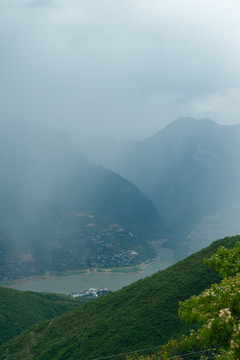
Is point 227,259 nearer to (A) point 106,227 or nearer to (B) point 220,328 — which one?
(B) point 220,328

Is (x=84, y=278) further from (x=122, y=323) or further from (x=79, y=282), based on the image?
(x=122, y=323)

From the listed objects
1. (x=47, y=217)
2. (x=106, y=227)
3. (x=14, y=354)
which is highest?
(x=47, y=217)

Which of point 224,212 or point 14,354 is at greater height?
point 224,212

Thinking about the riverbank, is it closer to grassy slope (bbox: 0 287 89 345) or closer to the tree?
A: grassy slope (bbox: 0 287 89 345)

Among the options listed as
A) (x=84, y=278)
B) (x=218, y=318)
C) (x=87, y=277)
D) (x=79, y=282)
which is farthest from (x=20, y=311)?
(x=87, y=277)

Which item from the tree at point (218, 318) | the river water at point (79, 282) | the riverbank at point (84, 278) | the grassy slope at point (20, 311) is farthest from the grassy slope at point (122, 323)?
the riverbank at point (84, 278)

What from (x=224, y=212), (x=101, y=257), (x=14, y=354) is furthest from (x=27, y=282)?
(x=224, y=212)

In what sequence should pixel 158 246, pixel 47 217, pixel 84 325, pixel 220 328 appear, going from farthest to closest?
pixel 158 246 → pixel 47 217 → pixel 84 325 → pixel 220 328
